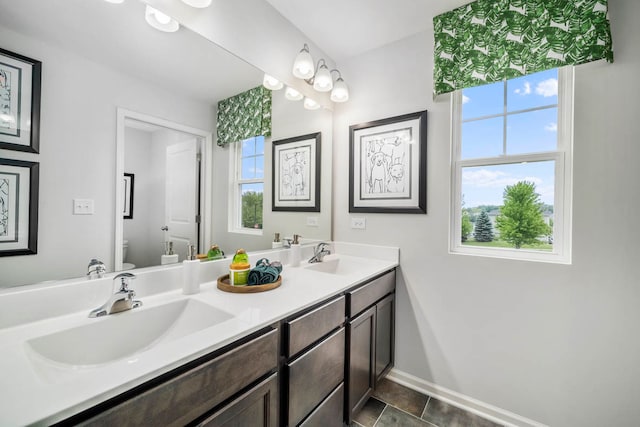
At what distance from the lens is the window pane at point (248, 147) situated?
1528mm

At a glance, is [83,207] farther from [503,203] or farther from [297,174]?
[503,203]

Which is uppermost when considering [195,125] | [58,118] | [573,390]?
[195,125]

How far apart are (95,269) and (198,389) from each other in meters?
0.64

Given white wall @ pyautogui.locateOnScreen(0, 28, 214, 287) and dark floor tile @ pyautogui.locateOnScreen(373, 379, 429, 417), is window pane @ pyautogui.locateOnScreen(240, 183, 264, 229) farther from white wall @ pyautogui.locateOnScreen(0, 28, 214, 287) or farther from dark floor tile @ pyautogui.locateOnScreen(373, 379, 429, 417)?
dark floor tile @ pyautogui.locateOnScreen(373, 379, 429, 417)

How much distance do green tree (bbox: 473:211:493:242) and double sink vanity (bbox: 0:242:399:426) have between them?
85 cm

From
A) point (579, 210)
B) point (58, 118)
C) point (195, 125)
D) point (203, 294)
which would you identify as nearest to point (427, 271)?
point (579, 210)

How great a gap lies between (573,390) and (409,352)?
2.84 ft

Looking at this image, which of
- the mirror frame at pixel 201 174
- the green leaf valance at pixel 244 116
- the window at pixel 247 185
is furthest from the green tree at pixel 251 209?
the green leaf valance at pixel 244 116

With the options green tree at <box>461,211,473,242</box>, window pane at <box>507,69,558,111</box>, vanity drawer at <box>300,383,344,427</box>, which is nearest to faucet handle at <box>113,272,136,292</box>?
vanity drawer at <box>300,383,344,427</box>

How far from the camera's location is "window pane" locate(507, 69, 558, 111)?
150 centimetres

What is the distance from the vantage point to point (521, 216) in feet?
5.27

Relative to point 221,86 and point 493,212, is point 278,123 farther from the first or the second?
point 493,212

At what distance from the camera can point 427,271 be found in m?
1.82

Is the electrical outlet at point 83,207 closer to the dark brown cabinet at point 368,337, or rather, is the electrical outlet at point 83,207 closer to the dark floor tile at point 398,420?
the dark brown cabinet at point 368,337
